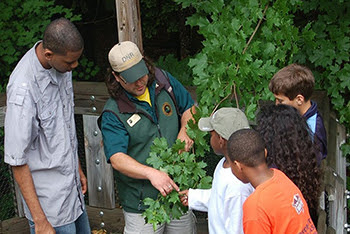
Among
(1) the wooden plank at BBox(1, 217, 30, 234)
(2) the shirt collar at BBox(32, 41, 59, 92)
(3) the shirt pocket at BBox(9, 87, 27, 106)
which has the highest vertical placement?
(2) the shirt collar at BBox(32, 41, 59, 92)

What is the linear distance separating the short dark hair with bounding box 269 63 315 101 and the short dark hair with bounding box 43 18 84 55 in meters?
1.14

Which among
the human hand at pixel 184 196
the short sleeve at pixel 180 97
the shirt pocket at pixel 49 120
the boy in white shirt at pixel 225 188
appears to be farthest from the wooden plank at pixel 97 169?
the boy in white shirt at pixel 225 188

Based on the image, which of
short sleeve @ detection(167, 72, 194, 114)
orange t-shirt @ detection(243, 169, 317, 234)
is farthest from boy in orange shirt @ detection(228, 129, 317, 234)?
short sleeve @ detection(167, 72, 194, 114)

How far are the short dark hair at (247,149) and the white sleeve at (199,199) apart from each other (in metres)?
0.61

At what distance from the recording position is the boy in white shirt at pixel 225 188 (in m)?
2.96

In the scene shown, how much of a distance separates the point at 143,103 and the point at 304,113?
3.21ft

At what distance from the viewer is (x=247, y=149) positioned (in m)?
2.78

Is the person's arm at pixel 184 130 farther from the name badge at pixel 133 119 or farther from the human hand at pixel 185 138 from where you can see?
→ the name badge at pixel 133 119

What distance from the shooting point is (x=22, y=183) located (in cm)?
330

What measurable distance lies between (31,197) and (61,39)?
880mm

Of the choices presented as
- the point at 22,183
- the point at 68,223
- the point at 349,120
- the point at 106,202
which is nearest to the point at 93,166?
the point at 106,202

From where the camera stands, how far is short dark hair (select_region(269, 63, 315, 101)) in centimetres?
342

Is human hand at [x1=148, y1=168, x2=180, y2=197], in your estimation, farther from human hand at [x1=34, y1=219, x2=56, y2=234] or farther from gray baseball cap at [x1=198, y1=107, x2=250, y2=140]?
human hand at [x1=34, y1=219, x2=56, y2=234]

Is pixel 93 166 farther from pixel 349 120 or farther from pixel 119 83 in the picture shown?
pixel 349 120
